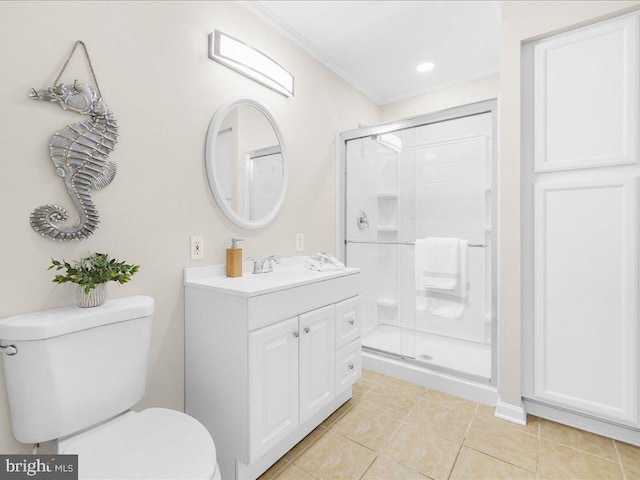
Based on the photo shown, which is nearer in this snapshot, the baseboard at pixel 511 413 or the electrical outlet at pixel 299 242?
the baseboard at pixel 511 413

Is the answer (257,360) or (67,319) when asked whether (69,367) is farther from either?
(257,360)

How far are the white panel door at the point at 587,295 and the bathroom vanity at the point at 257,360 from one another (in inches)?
46.9

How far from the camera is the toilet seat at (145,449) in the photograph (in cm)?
90

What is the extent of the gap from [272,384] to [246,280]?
510mm

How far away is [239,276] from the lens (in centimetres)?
173

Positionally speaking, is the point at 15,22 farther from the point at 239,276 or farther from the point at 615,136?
the point at 615,136

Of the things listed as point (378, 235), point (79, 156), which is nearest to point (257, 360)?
point (79, 156)

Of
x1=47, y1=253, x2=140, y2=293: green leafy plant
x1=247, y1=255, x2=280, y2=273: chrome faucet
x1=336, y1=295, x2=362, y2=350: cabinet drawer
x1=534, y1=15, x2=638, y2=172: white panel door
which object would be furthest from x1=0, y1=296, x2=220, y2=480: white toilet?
x1=534, y1=15, x2=638, y2=172: white panel door

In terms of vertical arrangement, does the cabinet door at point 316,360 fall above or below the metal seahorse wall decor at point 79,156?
below

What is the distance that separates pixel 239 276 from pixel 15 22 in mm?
1292

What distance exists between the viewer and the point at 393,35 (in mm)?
2240

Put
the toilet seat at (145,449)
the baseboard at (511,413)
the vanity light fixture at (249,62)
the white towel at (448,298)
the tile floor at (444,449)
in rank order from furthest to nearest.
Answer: the white towel at (448,298), the baseboard at (511,413), the vanity light fixture at (249,62), the tile floor at (444,449), the toilet seat at (145,449)

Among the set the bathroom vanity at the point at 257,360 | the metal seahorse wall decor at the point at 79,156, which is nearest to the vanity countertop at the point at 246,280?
the bathroom vanity at the point at 257,360

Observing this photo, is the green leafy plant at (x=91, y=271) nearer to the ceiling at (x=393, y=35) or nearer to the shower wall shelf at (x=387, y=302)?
the ceiling at (x=393, y=35)
